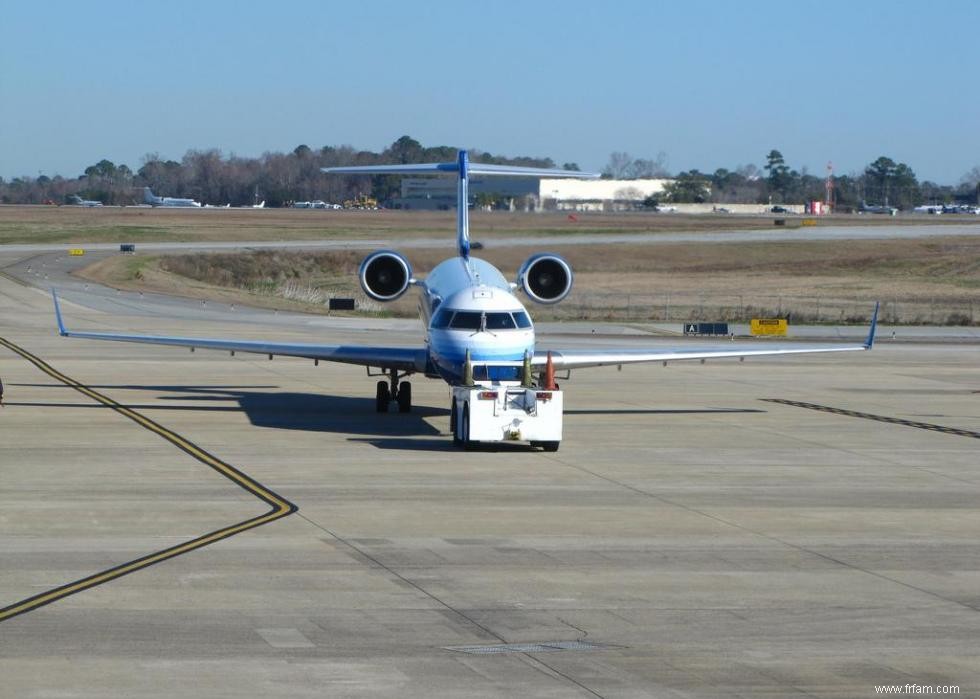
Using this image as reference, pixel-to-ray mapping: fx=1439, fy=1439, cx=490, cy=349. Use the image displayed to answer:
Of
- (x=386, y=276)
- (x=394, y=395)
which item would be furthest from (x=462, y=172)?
(x=394, y=395)

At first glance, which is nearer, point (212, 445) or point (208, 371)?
point (212, 445)

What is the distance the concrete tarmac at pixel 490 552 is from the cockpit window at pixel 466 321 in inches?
93.5

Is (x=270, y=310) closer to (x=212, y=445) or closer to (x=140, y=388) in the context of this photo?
(x=140, y=388)

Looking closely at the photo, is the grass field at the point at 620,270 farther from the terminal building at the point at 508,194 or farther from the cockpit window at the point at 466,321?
the cockpit window at the point at 466,321

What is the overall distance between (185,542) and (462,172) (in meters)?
20.5

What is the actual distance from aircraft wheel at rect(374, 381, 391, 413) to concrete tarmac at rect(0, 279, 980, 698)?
677mm

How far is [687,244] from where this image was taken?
110562 millimetres

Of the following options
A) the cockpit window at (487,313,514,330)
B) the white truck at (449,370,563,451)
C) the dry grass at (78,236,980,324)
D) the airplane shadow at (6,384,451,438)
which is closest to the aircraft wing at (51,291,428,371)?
the airplane shadow at (6,384,451,438)

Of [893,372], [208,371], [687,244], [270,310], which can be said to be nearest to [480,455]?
[208,371]

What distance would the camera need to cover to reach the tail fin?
35.2 metres

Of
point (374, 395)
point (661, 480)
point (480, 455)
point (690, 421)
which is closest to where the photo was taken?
point (661, 480)

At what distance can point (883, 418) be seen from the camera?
33.5 m

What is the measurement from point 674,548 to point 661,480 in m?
5.78

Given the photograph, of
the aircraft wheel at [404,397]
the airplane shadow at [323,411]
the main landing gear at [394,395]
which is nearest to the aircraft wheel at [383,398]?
the main landing gear at [394,395]
